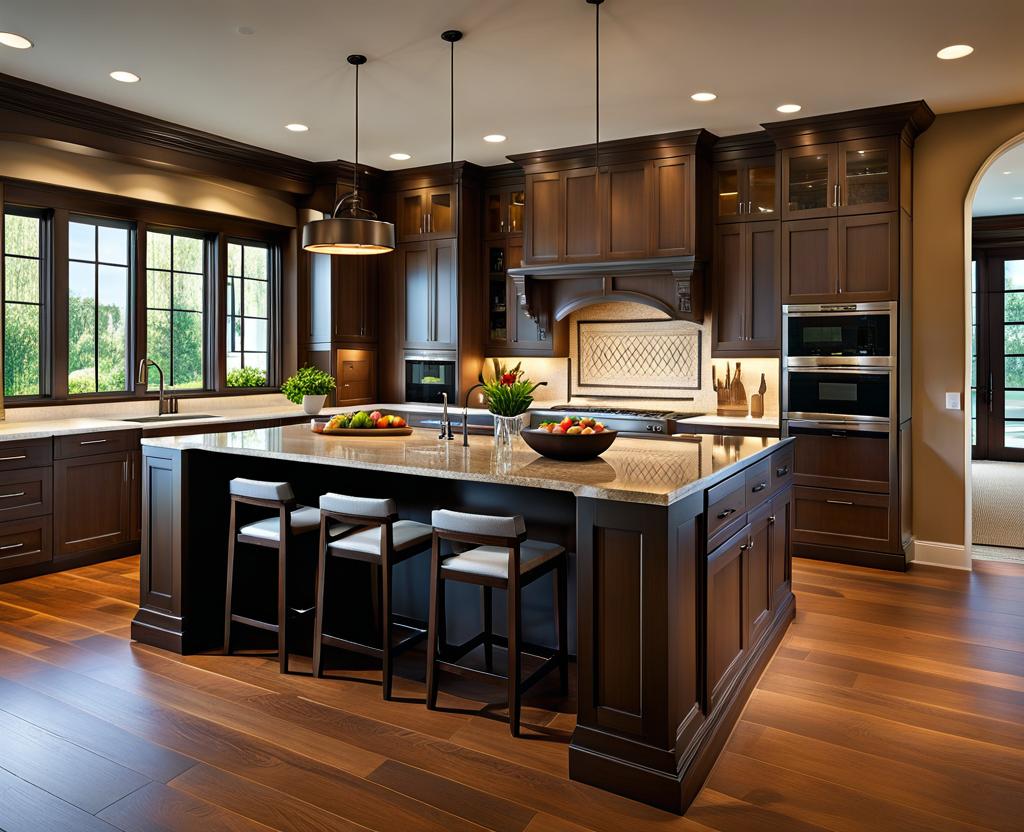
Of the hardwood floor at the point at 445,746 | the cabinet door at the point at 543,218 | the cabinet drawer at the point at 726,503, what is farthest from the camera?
the cabinet door at the point at 543,218

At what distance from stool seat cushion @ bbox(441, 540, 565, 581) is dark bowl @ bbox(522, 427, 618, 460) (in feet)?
1.23

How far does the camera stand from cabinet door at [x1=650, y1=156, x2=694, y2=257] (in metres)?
5.88

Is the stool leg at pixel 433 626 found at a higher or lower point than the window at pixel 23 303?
lower

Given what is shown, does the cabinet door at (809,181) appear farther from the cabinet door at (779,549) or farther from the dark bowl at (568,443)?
the dark bowl at (568,443)

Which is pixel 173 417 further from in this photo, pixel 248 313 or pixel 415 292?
pixel 415 292

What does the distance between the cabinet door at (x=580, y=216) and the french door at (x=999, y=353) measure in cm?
641

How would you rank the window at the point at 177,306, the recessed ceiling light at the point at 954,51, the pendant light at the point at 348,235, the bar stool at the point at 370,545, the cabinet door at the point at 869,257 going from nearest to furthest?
the bar stool at the point at 370,545 < the pendant light at the point at 348,235 < the recessed ceiling light at the point at 954,51 < the cabinet door at the point at 869,257 < the window at the point at 177,306

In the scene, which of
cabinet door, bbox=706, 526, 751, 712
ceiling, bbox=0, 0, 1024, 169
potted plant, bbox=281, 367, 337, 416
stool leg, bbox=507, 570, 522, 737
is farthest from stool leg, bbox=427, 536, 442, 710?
potted plant, bbox=281, 367, 337, 416

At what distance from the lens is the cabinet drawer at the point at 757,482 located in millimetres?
3209

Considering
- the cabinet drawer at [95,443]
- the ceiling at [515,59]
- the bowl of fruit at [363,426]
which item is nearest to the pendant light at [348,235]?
the bowl of fruit at [363,426]

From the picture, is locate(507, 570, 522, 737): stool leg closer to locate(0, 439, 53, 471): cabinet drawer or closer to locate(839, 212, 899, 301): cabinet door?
locate(0, 439, 53, 471): cabinet drawer

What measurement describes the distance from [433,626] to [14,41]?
378cm

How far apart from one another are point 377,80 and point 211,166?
203 centimetres

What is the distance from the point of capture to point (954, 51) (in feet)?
14.0
